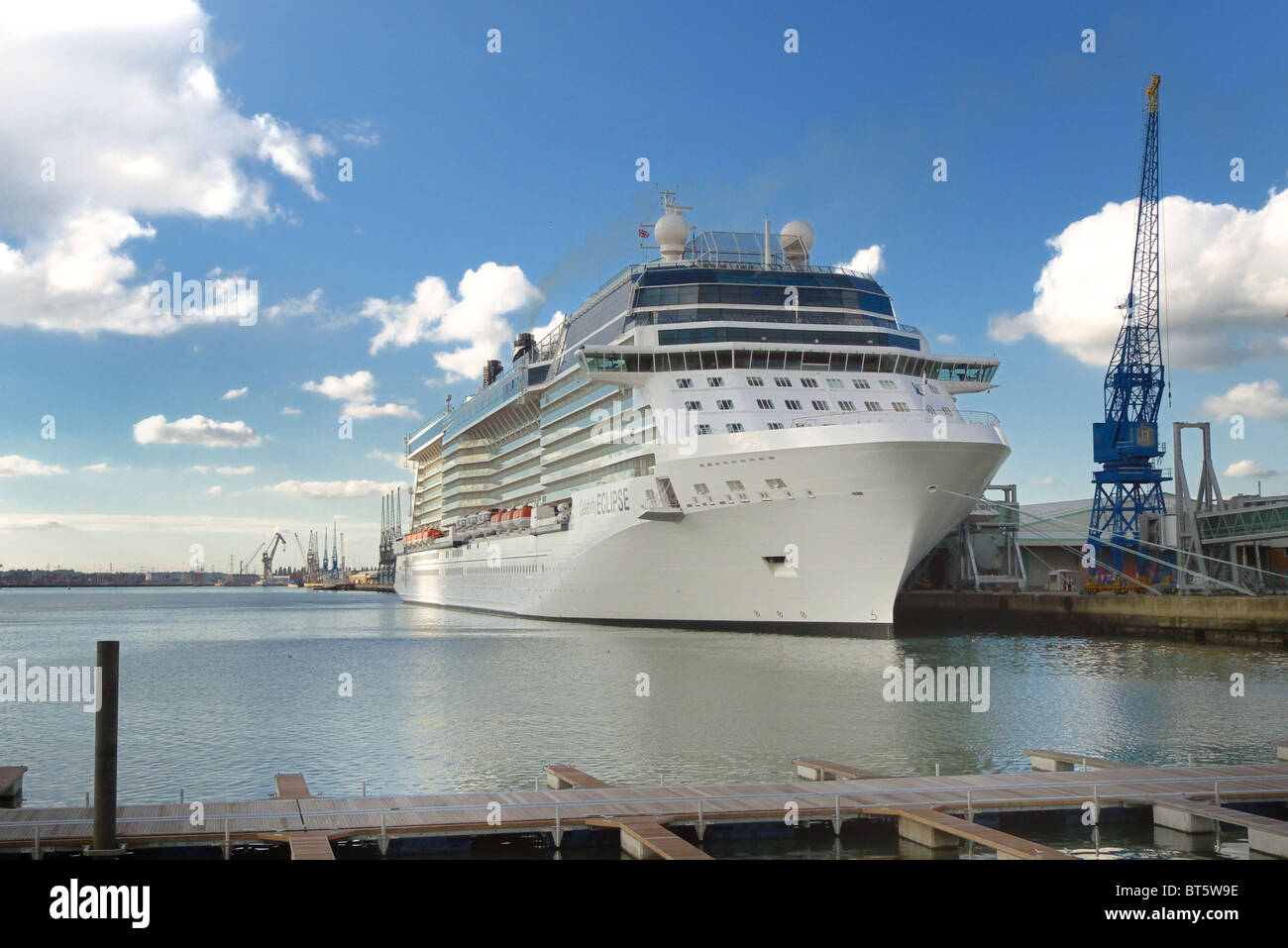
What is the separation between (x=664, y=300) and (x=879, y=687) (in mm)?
22512

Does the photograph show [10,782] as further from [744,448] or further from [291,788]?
[744,448]

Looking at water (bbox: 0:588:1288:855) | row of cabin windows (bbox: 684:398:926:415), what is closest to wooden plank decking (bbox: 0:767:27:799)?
water (bbox: 0:588:1288:855)

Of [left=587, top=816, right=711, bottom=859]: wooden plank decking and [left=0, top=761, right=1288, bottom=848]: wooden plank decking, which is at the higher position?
[left=0, top=761, right=1288, bottom=848]: wooden plank decking

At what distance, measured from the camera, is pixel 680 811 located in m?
15.2

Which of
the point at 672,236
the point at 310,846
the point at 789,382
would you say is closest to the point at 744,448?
the point at 789,382

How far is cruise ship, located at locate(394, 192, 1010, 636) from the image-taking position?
37.4 metres

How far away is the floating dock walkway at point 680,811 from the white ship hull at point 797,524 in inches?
774

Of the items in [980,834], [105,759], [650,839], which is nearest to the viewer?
[105,759]

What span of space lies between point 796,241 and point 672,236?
6080 millimetres

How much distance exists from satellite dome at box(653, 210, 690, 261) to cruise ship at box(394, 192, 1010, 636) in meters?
0.07

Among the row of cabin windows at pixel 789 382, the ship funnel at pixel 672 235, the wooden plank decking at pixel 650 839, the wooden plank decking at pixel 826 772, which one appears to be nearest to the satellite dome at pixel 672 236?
the ship funnel at pixel 672 235

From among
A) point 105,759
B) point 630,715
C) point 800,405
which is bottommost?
point 630,715

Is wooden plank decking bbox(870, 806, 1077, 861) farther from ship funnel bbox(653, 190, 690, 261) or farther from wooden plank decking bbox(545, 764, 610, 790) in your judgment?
ship funnel bbox(653, 190, 690, 261)
